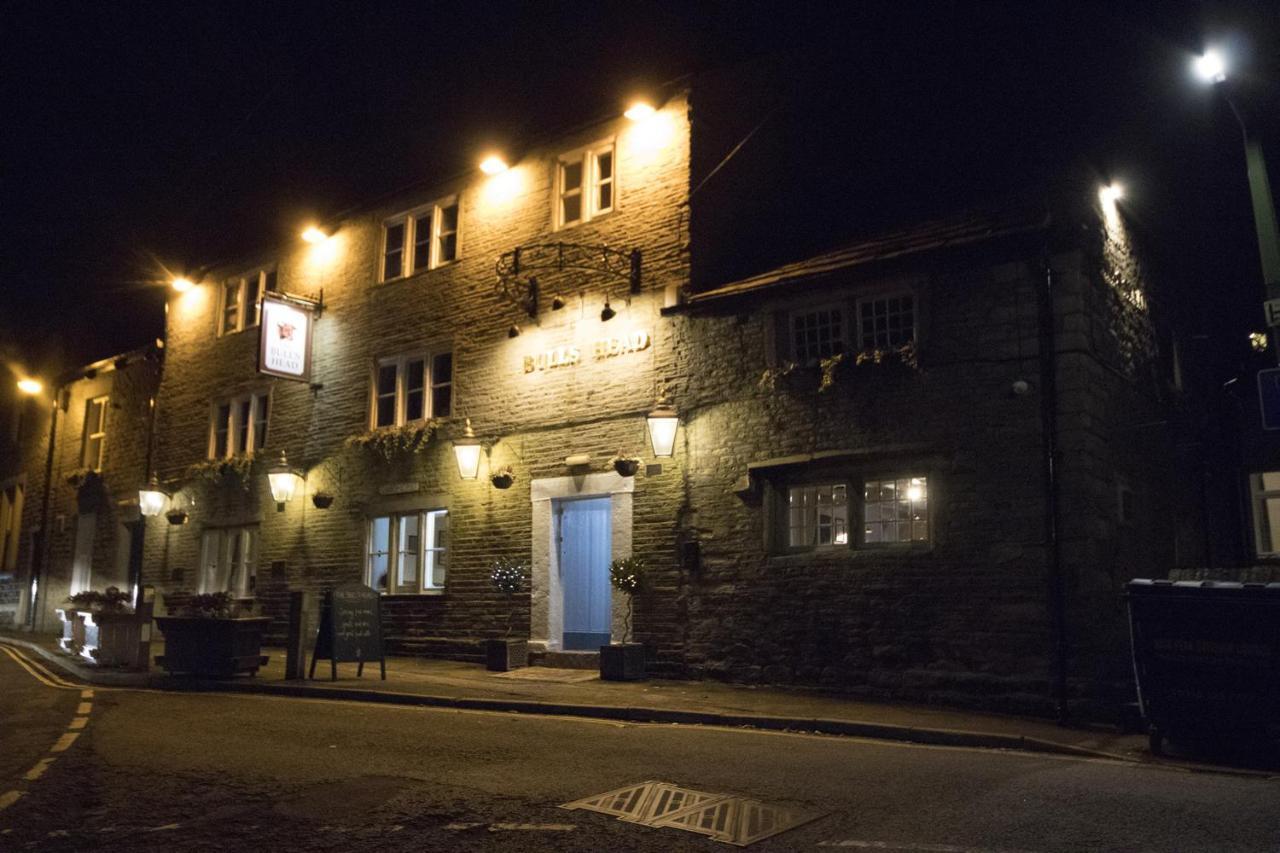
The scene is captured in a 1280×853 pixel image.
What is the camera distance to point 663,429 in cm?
1403

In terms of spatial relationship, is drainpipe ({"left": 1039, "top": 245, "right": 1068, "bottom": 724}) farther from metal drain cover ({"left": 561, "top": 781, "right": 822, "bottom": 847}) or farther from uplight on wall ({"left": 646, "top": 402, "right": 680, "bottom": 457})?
metal drain cover ({"left": 561, "top": 781, "right": 822, "bottom": 847})

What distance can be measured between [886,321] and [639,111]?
18.3 ft

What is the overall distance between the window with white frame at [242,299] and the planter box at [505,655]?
1067 cm

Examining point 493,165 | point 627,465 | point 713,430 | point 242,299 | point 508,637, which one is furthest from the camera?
point 242,299

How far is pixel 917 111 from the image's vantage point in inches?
594

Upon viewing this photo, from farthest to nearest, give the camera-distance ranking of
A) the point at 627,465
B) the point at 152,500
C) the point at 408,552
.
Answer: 1. the point at 152,500
2. the point at 408,552
3. the point at 627,465

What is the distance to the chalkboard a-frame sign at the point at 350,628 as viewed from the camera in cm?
1336

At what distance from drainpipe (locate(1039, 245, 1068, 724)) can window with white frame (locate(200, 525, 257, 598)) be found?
618 inches

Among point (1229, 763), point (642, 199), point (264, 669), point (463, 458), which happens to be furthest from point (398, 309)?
point (1229, 763)

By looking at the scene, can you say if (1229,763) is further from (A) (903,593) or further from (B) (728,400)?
(B) (728,400)

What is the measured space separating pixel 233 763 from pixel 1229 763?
7861 mm

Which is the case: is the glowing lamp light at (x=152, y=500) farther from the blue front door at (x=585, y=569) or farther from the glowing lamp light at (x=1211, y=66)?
the glowing lamp light at (x=1211, y=66)

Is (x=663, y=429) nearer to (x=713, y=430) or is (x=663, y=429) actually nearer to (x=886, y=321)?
(x=713, y=430)

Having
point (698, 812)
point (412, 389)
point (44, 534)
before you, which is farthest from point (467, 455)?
point (44, 534)
